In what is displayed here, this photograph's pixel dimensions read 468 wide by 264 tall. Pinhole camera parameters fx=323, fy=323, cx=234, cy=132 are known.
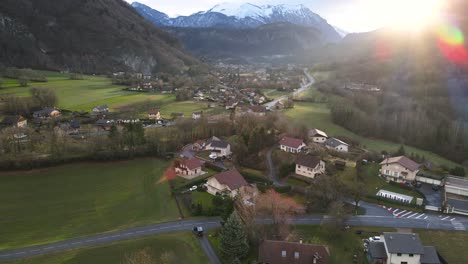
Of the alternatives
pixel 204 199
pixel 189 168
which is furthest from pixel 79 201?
pixel 204 199

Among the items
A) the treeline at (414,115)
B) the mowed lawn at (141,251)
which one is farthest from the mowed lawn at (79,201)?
the treeline at (414,115)

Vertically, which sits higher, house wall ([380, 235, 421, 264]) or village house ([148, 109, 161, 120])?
village house ([148, 109, 161, 120])

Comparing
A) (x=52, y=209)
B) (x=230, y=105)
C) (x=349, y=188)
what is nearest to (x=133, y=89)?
(x=230, y=105)

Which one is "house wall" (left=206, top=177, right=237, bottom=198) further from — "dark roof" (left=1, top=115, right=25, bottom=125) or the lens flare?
the lens flare

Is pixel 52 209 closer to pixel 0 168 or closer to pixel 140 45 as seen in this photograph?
pixel 0 168

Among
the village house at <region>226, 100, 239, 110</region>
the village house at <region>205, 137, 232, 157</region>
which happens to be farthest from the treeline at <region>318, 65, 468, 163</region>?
the village house at <region>205, 137, 232, 157</region>

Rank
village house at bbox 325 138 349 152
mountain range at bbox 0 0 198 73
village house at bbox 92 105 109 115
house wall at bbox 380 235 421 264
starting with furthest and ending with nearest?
mountain range at bbox 0 0 198 73, village house at bbox 92 105 109 115, village house at bbox 325 138 349 152, house wall at bbox 380 235 421 264

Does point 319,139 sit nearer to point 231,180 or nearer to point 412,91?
point 231,180
